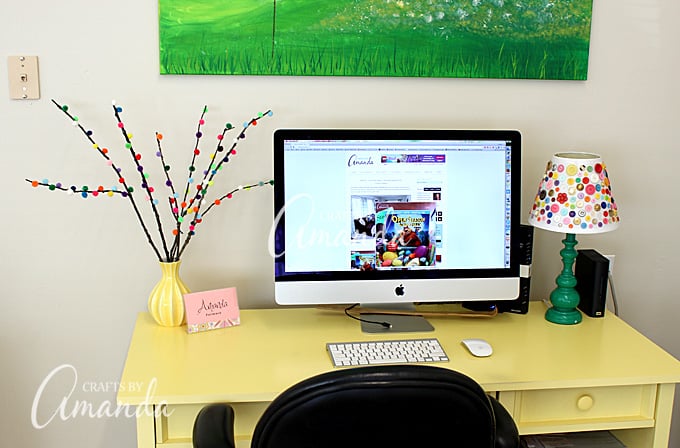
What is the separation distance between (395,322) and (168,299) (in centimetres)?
57

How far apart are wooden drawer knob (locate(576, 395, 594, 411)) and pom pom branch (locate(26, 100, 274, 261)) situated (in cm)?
91

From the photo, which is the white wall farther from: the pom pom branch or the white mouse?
the white mouse

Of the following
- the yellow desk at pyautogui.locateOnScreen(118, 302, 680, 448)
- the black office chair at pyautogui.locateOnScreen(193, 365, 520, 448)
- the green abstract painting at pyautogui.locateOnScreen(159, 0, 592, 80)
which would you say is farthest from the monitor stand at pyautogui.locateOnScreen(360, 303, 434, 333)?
the black office chair at pyautogui.locateOnScreen(193, 365, 520, 448)

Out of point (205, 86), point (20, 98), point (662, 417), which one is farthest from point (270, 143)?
point (662, 417)

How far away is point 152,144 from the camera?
204 centimetres

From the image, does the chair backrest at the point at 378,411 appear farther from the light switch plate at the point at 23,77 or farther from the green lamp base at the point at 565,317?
the light switch plate at the point at 23,77

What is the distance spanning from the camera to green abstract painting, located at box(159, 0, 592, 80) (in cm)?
198

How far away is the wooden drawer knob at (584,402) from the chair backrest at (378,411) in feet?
2.07

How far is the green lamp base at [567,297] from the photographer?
2004mm

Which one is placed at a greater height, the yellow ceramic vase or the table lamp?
the table lamp

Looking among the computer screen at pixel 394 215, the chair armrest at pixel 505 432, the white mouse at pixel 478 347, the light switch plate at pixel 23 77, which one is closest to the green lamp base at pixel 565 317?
the computer screen at pixel 394 215

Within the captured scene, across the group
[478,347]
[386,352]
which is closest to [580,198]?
[478,347]

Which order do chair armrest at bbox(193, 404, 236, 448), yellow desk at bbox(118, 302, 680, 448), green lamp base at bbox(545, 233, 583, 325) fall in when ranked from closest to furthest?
chair armrest at bbox(193, 404, 236, 448), yellow desk at bbox(118, 302, 680, 448), green lamp base at bbox(545, 233, 583, 325)

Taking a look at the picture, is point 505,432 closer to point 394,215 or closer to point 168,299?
point 394,215
